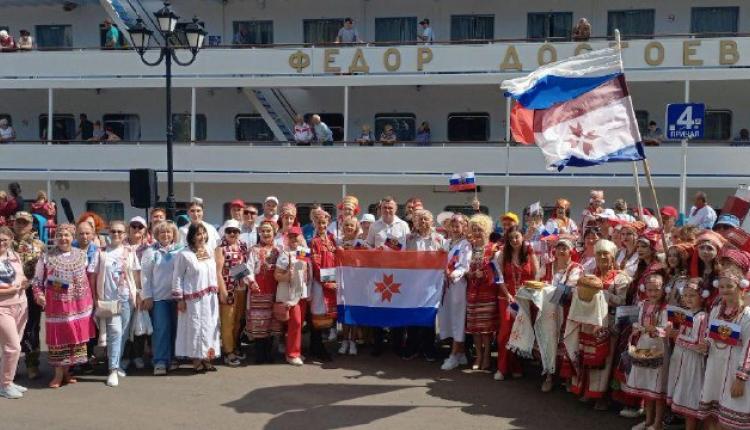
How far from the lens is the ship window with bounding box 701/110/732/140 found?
773 inches

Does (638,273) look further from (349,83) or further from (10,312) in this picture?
(349,83)

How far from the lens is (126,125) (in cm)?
2286

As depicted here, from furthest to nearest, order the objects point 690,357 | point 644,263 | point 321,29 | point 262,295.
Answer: point 321,29 < point 262,295 < point 644,263 < point 690,357

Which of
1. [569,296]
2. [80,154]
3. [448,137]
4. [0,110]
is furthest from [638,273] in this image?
[0,110]

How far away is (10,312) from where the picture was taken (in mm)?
7258

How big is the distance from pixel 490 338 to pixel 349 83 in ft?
39.9

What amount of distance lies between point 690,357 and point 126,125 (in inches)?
799

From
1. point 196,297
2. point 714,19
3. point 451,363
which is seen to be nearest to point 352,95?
point 714,19

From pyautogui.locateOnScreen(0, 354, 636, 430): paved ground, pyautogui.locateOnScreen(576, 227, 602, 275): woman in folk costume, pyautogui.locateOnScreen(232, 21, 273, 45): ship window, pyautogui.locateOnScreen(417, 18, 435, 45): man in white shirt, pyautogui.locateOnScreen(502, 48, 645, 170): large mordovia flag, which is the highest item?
pyautogui.locateOnScreen(232, 21, 273, 45): ship window

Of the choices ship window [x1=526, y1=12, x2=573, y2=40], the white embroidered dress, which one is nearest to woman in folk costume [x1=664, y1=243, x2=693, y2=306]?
the white embroidered dress

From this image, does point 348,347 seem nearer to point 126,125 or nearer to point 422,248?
point 422,248

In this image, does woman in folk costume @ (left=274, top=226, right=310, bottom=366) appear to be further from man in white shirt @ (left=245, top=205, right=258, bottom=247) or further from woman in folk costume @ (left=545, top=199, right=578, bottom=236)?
woman in folk costume @ (left=545, top=199, right=578, bottom=236)

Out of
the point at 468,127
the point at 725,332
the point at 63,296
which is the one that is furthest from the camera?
the point at 468,127

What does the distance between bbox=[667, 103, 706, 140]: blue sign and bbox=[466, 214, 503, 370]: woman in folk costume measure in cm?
538
